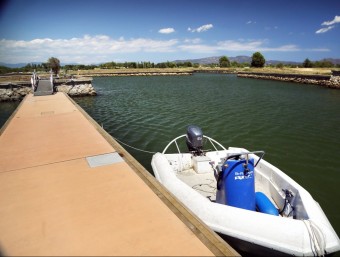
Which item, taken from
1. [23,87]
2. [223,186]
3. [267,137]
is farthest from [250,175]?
[23,87]

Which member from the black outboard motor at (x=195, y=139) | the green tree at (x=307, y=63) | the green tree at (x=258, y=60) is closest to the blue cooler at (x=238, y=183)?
the black outboard motor at (x=195, y=139)

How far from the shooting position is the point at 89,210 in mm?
3885

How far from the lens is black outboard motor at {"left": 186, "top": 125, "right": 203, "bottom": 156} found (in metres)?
7.46

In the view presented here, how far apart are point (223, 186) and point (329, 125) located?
13098 millimetres

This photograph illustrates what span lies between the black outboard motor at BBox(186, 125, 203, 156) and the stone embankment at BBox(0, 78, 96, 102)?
24.8m

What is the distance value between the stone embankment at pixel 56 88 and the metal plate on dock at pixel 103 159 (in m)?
24.7

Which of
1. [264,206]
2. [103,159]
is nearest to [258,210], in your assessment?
[264,206]

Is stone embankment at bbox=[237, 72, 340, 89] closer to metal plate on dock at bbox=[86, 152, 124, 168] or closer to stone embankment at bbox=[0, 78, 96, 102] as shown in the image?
stone embankment at bbox=[0, 78, 96, 102]

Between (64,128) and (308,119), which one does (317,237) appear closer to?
(64,128)

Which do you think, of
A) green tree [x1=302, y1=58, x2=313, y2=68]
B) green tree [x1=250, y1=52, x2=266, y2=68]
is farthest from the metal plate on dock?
green tree [x1=302, y1=58, x2=313, y2=68]

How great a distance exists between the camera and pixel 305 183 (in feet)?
26.0

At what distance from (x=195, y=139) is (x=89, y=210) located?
14.0ft

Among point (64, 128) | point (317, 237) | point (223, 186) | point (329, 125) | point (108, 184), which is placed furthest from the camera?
point (329, 125)

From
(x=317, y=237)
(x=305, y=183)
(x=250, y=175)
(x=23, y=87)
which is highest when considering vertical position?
(x=23, y=87)
